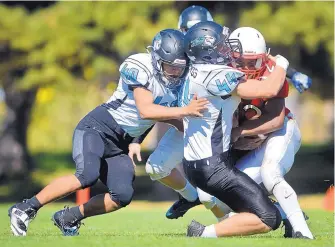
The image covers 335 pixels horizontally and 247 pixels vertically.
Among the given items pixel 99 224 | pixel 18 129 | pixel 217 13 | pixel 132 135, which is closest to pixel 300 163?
pixel 18 129

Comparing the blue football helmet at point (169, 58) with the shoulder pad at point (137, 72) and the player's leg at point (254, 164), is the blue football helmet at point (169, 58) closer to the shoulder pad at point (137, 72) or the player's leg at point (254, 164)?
the shoulder pad at point (137, 72)

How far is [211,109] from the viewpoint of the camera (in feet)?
20.9

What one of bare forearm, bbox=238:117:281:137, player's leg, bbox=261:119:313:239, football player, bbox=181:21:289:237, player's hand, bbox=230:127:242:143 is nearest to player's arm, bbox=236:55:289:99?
football player, bbox=181:21:289:237

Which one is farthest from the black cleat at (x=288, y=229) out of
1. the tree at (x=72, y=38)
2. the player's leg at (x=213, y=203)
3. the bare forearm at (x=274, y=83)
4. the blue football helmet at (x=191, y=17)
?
the tree at (x=72, y=38)

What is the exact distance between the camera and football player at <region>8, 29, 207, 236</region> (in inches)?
Answer: 263

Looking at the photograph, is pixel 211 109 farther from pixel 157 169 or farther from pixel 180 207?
pixel 180 207

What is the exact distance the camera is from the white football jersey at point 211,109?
247 inches

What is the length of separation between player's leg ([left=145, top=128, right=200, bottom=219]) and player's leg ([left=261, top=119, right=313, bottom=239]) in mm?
846

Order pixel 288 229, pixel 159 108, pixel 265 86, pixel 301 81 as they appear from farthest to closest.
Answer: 1. pixel 301 81
2. pixel 288 229
3. pixel 159 108
4. pixel 265 86

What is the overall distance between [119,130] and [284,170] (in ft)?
4.61

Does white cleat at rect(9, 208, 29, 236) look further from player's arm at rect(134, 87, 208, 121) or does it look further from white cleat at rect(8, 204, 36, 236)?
player's arm at rect(134, 87, 208, 121)

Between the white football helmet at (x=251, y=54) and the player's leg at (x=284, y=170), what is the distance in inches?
22.7

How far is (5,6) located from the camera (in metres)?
18.1

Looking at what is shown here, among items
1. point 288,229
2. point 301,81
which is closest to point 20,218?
point 288,229
